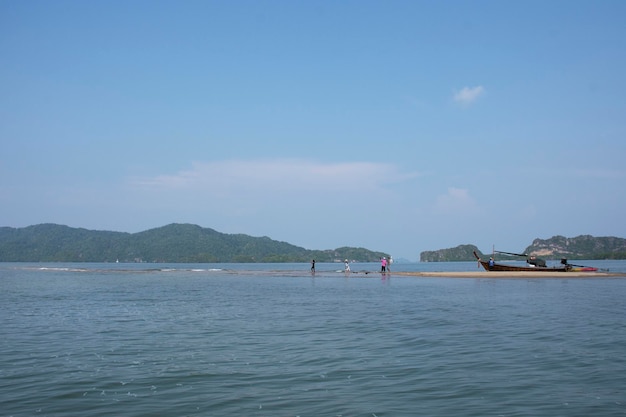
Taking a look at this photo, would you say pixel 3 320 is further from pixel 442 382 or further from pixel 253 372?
pixel 442 382

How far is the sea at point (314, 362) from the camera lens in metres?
13.5

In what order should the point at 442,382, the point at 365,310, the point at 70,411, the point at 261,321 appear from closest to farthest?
1. the point at 70,411
2. the point at 442,382
3. the point at 261,321
4. the point at 365,310

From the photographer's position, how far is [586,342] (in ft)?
73.7

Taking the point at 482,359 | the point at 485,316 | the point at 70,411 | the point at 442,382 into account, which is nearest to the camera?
the point at 70,411

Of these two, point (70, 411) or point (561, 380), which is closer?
point (70, 411)

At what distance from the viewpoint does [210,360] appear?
19.0 m

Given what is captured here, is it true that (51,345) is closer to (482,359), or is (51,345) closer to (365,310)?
(482,359)

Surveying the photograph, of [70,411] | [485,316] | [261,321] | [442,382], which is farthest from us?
[485,316]

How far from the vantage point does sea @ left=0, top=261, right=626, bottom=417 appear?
13.5 m

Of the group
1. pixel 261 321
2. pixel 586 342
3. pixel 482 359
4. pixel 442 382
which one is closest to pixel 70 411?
pixel 442 382

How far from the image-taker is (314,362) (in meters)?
18.5

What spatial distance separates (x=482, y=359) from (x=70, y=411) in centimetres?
1316

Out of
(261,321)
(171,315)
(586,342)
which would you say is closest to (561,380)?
(586,342)

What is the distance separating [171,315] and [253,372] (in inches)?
691
